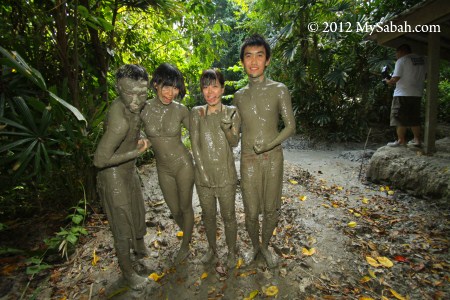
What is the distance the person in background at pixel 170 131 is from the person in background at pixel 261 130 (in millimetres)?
532

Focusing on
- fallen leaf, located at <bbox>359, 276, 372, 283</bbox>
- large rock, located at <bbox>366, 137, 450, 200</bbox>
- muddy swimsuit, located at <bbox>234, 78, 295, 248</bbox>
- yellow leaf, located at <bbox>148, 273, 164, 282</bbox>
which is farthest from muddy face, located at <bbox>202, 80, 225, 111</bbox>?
large rock, located at <bbox>366, 137, 450, 200</bbox>

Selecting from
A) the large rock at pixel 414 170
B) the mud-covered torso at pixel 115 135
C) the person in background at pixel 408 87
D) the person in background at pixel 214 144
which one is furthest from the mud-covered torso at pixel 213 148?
the person in background at pixel 408 87

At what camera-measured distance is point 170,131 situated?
89.4 inches

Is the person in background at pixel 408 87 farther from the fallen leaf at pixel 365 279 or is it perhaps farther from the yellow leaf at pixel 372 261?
the fallen leaf at pixel 365 279

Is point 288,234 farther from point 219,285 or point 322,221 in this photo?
point 219,285

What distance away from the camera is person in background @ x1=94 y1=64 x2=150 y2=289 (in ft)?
6.35

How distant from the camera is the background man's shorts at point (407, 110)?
441 cm

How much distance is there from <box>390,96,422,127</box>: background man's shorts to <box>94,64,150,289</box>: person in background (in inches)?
179

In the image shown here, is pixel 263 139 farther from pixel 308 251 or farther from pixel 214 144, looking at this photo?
pixel 308 251

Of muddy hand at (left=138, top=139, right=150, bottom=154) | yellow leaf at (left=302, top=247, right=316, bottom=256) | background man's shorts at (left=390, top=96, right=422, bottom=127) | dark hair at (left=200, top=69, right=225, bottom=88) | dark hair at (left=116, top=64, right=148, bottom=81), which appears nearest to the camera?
dark hair at (left=116, top=64, right=148, bottom=81)

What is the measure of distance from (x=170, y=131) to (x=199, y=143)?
0.96 ft

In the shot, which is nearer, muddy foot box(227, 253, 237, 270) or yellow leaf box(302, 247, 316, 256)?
muddy foot box(227, 253, 237, 270)

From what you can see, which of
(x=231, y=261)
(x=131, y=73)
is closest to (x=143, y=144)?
(x=131, y=73)

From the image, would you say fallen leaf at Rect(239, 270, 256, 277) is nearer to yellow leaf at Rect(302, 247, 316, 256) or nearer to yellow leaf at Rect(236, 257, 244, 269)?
yellow leaf at Rect(236, 257, 244, 269)
